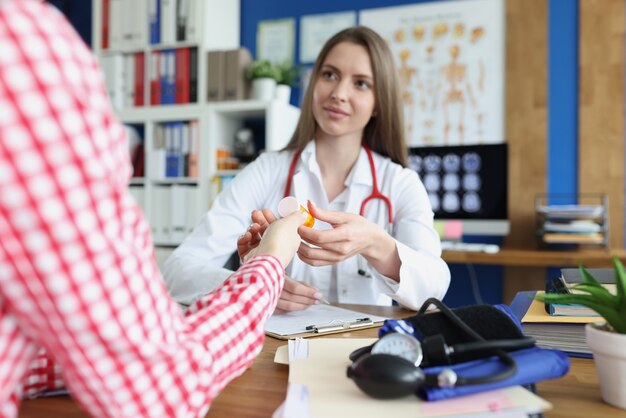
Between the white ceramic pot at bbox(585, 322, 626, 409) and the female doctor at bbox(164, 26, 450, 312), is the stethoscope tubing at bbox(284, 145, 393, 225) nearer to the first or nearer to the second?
the female doctor at bbox(164, 26, 450, 312)

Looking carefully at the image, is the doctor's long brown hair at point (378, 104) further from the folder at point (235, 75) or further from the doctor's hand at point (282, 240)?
the folder at point (235, 75)

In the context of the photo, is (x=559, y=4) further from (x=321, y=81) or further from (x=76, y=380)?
(x=76, y=380)

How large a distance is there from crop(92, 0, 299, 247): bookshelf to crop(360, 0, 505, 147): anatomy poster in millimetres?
694

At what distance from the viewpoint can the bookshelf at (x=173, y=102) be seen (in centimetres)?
306

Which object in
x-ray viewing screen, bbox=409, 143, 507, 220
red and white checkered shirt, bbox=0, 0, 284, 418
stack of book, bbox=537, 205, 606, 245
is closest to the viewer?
red and white checkered shirt, bbox=0, 0, 284, 418

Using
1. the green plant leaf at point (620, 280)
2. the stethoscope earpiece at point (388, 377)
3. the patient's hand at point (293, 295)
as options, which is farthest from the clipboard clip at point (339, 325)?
the green plant leaf at point (620, 280)

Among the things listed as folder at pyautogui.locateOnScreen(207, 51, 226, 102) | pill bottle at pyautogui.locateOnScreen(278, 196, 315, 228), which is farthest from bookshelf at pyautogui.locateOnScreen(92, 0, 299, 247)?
pill bottle at pyautogui.locateOnScreen(278, 196, 315, 228)

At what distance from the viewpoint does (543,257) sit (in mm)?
2291

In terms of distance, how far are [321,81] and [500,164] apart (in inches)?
50.7

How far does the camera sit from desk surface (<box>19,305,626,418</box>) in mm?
620

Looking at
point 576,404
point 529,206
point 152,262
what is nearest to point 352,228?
point 576,404

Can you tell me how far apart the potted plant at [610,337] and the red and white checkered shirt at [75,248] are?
17.9 inches

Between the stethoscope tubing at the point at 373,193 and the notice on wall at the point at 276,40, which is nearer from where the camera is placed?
the stethoscope tubing at the point at 373,193

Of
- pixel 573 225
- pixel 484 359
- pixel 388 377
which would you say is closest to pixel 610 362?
pixel 484 359
